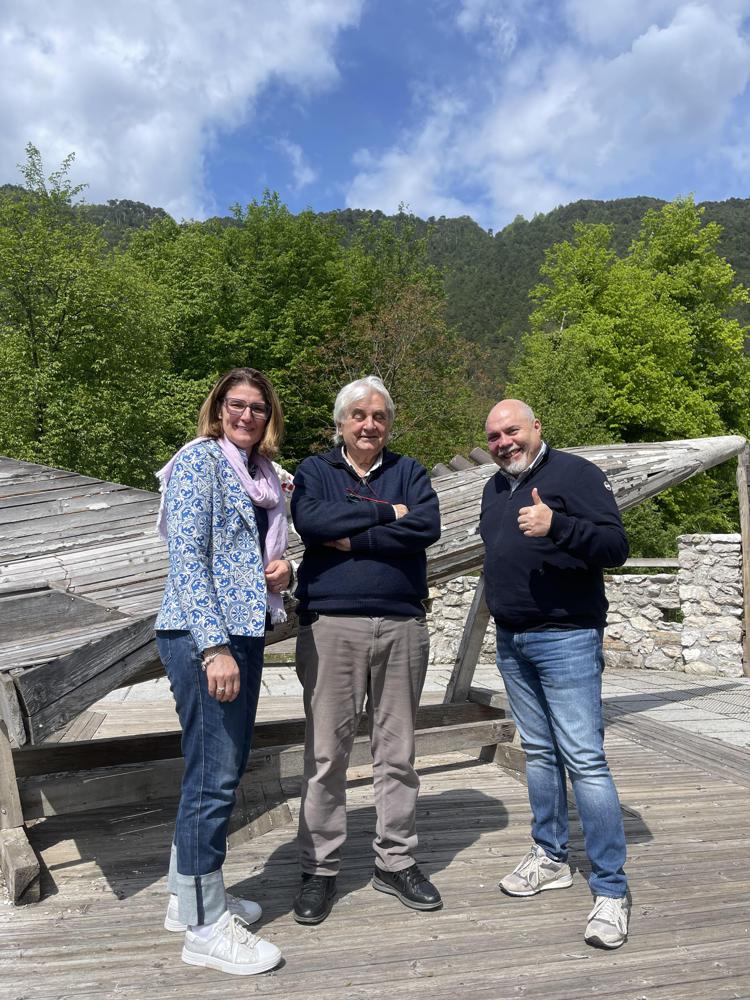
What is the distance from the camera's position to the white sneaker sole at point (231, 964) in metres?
2.57

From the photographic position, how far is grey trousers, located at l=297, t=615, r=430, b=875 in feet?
9.59

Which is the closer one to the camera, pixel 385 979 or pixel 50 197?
pixel 385 979

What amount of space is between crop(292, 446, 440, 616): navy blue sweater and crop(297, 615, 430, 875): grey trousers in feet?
0.24

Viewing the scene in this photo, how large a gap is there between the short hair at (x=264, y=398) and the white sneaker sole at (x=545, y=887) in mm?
A: 1851

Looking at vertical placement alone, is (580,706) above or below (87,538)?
below

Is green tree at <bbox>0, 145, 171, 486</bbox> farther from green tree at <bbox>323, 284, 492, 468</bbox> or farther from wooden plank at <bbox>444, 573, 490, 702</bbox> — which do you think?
wooden plank at <bbox>444, 573, 490, 702</bbox>

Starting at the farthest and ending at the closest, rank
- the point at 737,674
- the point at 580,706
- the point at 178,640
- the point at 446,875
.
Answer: the point at 737,674
the point at 446,875
the point at 580,706
the point at 178,640

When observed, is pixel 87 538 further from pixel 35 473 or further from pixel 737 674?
pixel 737 674

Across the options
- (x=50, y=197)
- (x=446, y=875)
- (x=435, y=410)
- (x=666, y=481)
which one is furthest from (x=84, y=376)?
(x=446, y=875)

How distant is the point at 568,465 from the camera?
2990 millimetres

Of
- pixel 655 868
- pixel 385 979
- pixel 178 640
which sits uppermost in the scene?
pixel 178 640

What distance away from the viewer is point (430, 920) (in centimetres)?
298

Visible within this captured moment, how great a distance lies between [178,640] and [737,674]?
8538 millimetres

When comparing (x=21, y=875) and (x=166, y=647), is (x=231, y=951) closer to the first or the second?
(x=166, y=647)
